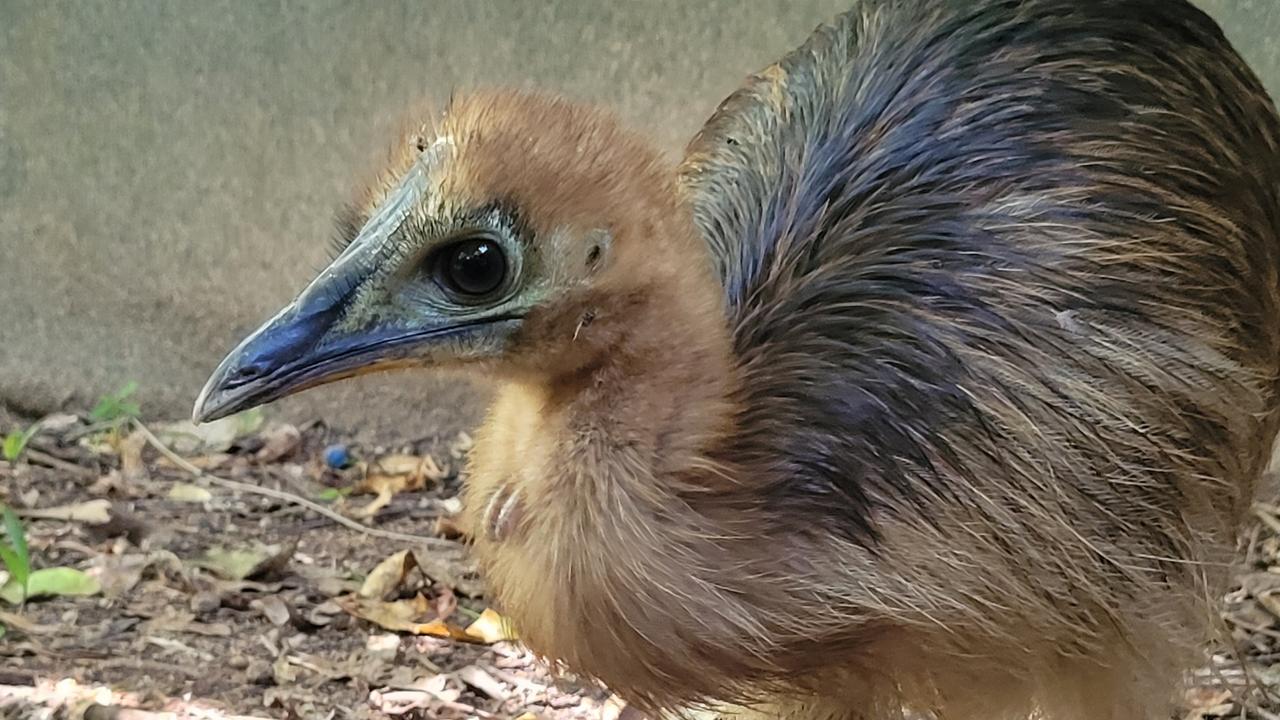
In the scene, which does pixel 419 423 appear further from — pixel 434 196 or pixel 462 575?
pixel 434 196

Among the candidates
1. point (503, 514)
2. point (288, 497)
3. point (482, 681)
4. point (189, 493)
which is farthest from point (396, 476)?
point (503, 514)

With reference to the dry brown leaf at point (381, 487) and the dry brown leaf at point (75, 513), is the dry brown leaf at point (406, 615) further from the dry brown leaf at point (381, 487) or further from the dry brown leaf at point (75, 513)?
the dry brown leaf at point (75, 513)

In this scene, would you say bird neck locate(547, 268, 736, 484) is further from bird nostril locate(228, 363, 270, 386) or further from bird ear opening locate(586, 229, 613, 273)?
bird nostril locate(228, 363, 270, 386)

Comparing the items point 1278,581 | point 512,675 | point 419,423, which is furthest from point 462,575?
point 1278,581

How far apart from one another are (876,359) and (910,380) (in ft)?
0.15

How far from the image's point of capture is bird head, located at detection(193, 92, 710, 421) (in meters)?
1.27

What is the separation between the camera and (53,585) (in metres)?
2.37

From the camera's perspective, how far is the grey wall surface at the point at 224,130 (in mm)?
3041

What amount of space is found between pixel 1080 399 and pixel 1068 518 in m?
0.14

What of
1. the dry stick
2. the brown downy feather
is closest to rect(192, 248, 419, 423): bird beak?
the brown downy feather

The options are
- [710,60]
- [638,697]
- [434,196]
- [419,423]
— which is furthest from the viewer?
[419,423]

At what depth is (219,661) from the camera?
7.36ft

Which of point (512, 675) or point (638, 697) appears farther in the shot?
point (512, 675)

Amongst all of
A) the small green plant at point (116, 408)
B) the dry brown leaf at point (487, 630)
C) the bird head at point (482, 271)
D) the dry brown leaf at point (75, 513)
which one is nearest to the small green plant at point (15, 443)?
the small green plant at point (116, 408)
